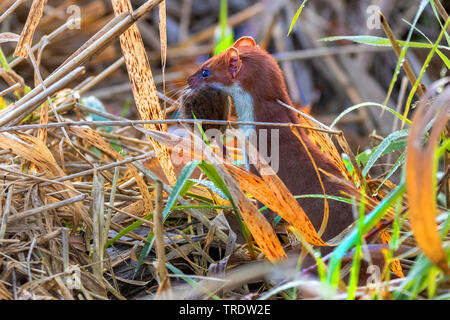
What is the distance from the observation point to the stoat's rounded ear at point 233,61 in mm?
2389

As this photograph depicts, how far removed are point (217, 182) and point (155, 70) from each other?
387cm

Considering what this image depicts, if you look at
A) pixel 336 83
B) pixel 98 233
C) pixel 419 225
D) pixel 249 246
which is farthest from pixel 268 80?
pixel 336 83

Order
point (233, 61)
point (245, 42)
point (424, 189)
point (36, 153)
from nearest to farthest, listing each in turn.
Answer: point (424, 189)
point (36, 153)
point (233, 61)
point (245, 42)

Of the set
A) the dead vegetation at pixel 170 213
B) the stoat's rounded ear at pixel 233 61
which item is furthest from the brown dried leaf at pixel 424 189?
the stoat's rounded ear at pixel 233 61

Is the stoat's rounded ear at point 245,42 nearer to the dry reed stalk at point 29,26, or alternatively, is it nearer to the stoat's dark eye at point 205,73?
the stoat's dark eye at point 205,73

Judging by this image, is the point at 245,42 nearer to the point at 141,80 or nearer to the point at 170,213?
the point at 141,80

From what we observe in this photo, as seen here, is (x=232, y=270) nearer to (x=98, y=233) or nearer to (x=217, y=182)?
(x=217, y=182)

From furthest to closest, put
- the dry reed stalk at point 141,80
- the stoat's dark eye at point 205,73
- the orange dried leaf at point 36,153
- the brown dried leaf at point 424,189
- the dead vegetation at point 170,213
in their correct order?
the stoat's dark eye at point 205,73
the dry reed stalk at point 141,80
the orange dried leaf at point 36,153
the dead vegetation at point 170,213
the brown dried leaf at point 424,189

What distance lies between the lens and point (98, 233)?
1.76 meters

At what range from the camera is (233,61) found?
2.41 meters

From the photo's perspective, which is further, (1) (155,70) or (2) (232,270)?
(1) (155,70)

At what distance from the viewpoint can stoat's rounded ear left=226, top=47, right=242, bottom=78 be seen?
7.84 ft

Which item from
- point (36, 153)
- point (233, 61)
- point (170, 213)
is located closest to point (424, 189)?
point (170, 213)

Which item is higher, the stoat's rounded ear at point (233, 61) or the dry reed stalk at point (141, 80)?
the stoat's rounded ear at point (233, 61)
